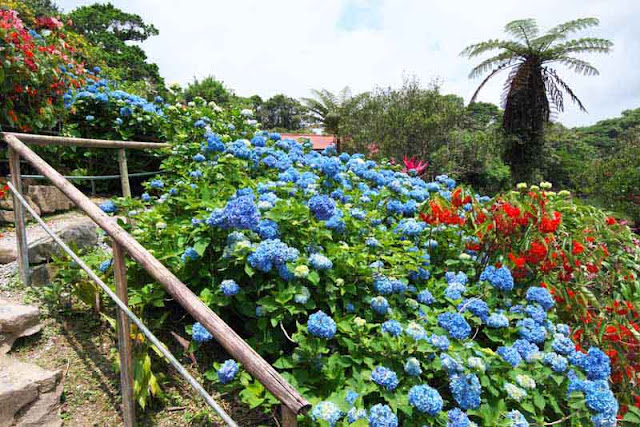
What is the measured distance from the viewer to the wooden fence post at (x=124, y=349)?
1638 mm

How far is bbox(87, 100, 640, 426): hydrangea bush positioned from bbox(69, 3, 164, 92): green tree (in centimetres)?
2428

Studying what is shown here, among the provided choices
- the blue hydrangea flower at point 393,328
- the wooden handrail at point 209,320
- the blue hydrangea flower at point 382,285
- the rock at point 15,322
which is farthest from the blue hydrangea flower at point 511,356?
the rock at point 15,322

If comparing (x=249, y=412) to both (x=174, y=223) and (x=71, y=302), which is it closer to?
(x=174, y=223)

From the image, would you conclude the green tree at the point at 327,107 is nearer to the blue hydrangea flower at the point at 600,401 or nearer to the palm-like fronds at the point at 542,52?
the palm-like fronds at the point at 542,52

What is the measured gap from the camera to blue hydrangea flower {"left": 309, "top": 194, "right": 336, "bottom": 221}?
6.52 feet

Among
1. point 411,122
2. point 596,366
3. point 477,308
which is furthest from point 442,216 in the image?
point 411,122

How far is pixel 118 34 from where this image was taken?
2675cm

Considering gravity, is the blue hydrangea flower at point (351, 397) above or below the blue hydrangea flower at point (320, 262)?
below

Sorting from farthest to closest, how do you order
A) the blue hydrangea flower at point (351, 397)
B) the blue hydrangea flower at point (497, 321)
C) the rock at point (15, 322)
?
the rock at point (15, 322)
the blue hydrangea flower at point (497, 321)
the blue hydrangea flower at point (351, 397)

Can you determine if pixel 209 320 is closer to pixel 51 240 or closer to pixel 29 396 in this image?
pixel 29 396

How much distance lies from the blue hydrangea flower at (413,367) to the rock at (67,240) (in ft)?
7.00

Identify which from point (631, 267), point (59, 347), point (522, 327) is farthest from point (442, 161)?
point (59, 347)

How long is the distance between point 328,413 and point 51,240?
2.35 m

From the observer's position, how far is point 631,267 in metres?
2.93
